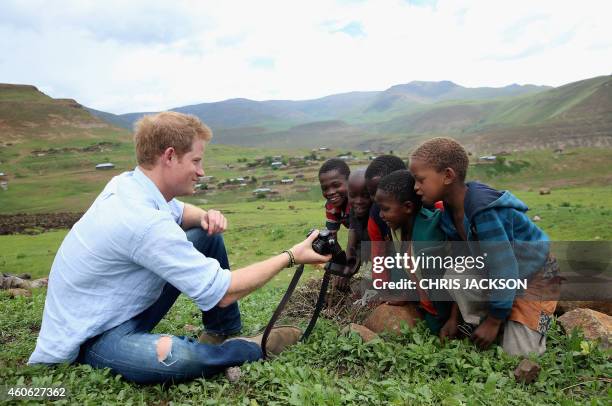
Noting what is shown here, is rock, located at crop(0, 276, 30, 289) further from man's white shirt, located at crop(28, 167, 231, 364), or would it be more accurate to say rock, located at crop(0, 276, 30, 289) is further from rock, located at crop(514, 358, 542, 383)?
rock, located at crop(514, 358, 542, 383)

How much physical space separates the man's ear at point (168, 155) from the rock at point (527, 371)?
3.02 m

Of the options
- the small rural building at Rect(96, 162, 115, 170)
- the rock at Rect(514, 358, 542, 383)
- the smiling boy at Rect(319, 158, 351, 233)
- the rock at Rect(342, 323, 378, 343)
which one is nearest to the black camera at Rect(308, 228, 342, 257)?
the rock at Rect(342, 323, 378, 343)

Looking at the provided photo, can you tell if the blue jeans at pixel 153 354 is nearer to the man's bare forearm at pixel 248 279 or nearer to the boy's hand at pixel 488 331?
the man's bare forearm at pixel 248 279

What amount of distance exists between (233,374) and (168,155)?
1693 millimetres

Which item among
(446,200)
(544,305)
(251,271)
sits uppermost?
(446,200)

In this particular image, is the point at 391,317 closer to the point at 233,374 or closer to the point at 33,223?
the point at 233,374

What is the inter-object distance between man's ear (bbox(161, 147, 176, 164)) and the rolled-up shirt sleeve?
54cm

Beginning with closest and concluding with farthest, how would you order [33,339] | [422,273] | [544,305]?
1. [544,305]
2. [422,273]
3. [33,339]

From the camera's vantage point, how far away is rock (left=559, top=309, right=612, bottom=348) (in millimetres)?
4148

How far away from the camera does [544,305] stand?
4090mm

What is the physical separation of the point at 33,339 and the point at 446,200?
4.20m

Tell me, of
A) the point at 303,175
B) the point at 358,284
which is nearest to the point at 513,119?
the point at 303,175

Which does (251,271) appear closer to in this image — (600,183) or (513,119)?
(600,183)

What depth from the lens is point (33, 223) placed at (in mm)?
29234
